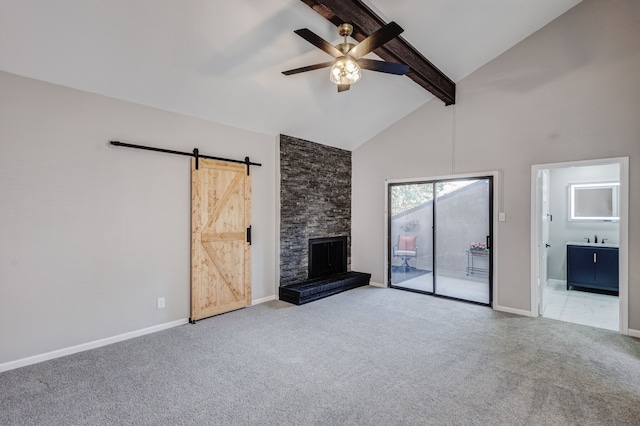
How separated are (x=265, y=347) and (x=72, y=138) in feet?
9.74

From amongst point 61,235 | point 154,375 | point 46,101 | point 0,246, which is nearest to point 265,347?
point 154,375

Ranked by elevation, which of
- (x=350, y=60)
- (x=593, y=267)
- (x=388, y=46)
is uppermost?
(x=388, y=46)

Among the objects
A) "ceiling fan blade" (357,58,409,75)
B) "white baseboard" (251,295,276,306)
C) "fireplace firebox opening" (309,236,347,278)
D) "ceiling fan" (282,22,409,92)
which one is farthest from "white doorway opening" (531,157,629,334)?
"white baseboard" (251,295,276,306)

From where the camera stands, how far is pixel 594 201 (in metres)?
5.84

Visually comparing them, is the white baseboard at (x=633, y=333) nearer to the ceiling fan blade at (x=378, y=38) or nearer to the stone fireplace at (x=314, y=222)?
the stone fireplace at (x=314, y=222)

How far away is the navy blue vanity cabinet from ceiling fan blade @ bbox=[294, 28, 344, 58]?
5.62 meters

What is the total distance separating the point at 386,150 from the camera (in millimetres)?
5992

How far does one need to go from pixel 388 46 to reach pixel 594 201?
5079 millimetres

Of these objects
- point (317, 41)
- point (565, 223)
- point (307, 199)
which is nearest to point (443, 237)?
point (307, 199)

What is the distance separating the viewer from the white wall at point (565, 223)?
226 inches

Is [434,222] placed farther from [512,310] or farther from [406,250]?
[512,310]

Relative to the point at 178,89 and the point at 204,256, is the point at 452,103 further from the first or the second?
the point at 204,256

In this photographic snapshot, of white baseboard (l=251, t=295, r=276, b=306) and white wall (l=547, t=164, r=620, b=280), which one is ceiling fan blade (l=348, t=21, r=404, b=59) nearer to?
white baseboard (l=251, t=295, r=276, b=306)

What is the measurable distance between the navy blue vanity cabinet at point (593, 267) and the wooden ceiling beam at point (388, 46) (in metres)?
3.59
